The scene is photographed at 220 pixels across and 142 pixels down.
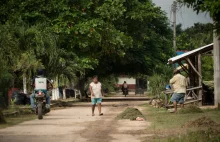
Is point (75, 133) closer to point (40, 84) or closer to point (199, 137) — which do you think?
point (199, 137)

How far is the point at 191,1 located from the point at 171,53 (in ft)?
124

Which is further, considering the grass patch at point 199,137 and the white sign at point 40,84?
the white sign at point 40,84

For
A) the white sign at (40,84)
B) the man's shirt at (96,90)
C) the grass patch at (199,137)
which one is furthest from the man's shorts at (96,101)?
the grass patch at (199,137)

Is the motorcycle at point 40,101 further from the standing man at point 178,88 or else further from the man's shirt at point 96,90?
the standing man at point 178,88

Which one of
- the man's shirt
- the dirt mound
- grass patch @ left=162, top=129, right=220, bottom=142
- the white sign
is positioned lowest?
grass patch @ left=162, top=129, right=220, bottom=142

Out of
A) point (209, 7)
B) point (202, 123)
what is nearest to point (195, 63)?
point (202, 123)

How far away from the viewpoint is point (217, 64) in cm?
2455

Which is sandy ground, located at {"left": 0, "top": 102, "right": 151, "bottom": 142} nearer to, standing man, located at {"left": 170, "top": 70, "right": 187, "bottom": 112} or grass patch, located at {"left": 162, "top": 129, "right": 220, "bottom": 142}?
grass patch, located at {"left": 162, "top": 129, "right": 220, "bottom": 142}

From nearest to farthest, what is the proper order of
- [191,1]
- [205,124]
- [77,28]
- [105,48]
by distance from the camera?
1. [191,1]
2. [205,124]
3. [77,28]
4. [105,48]

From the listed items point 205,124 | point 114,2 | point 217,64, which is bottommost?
point 205,124

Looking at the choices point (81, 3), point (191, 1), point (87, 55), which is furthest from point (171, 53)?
point (191, 1)

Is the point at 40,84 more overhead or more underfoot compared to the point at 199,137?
more overhead

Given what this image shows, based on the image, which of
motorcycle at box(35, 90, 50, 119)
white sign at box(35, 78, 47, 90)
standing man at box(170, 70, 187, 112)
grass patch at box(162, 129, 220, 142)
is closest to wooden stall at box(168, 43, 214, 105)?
standing man at box(170, 70, 187, 112)

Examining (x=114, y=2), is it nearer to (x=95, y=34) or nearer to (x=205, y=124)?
(x=95, y=34)
